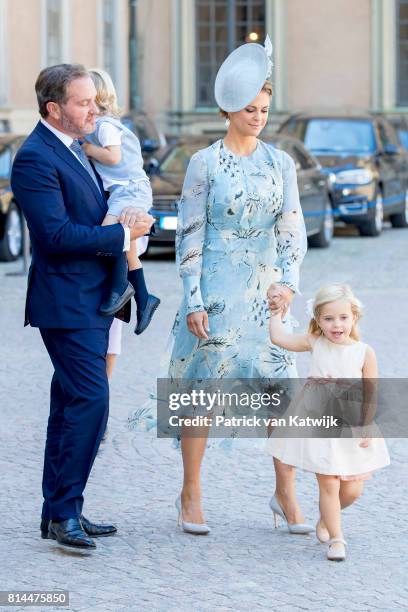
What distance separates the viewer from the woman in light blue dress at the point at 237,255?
6121 millimetres

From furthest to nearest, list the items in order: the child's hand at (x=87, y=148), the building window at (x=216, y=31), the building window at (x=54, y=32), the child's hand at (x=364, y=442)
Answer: the building window at (x=216, y=31), the building window at (x=54, y=32), the child's hand at (x=87, y=148), the child's hand at (x=364, y=442)

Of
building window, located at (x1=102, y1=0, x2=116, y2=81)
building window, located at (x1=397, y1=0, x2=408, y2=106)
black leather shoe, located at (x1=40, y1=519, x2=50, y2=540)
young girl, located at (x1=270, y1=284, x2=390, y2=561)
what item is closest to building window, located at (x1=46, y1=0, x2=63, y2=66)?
building window, located at (x1=102, y1=0, x2=116, y2=81)

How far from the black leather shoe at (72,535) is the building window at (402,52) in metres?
30.7

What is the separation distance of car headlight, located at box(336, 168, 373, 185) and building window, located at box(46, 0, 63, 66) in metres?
6.90

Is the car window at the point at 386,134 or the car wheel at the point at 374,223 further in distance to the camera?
the car window at the point at 386,134

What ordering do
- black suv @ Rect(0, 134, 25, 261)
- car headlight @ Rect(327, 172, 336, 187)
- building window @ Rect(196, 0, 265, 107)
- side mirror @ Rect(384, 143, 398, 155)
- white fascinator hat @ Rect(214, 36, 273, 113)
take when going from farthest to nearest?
1. building window @ Rect(196, 0, 265, 107)
2. side mirror @ Rect(384, 143, 398, 155)
3. car headlight @ Rect(327, 172, 336, 187)
4. black suv @ Rect(0, 134, 25, 261)
5. white fascinator hat @ Rect(214, 36, 273, 113)

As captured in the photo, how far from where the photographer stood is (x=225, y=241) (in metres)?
6.18

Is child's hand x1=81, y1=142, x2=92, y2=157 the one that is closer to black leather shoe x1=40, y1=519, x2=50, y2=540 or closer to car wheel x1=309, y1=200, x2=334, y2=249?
black leather shoe x1=40, y1=519, x2=50, y2=540

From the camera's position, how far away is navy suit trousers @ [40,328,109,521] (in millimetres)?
5934

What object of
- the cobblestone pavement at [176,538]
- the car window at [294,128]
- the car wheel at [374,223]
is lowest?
the car wheel at [374,223]

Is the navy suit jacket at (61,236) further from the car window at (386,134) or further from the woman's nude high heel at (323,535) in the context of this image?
the car window at (386,134)

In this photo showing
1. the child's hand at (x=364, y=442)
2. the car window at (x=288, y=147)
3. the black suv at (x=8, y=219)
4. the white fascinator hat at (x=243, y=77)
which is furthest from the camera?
the car window at (x=288, y=147)

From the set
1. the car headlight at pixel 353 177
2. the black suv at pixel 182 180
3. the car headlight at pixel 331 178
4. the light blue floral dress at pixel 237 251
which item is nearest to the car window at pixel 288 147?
the black suv at pixel 182 180

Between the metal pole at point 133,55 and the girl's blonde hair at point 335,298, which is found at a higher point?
the girl's blonde hair at point 335,298
